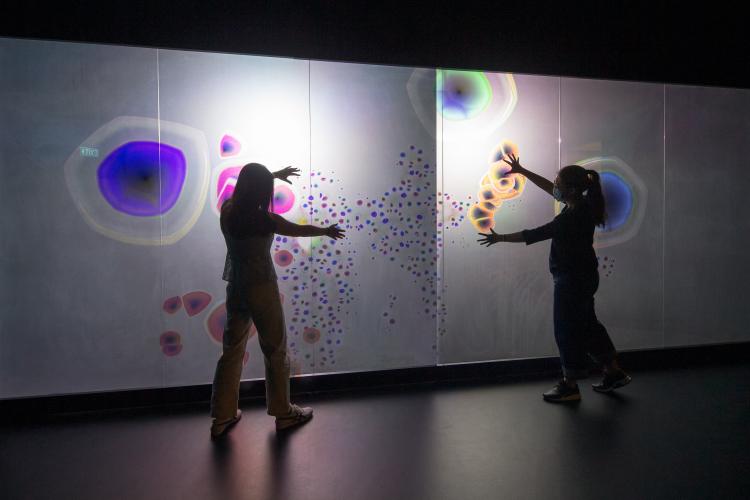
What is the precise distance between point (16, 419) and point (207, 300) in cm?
129

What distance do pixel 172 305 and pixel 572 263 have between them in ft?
8.63

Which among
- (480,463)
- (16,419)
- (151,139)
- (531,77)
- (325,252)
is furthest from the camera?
(531,77)

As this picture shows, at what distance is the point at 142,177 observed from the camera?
9.95ft

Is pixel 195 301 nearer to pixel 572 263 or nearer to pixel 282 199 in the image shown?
pixel 282 199

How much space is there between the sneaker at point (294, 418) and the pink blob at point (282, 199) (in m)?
1.33

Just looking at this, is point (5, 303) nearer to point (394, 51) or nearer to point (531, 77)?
point (394, 51)

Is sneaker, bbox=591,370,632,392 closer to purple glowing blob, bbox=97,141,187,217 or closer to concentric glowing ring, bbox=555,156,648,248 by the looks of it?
concentric glowing ring, bbox=555,156,648,248

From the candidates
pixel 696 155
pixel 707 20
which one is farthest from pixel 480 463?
pixel 707 20

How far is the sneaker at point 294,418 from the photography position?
8.60 feet

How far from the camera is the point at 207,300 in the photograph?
3137 mm

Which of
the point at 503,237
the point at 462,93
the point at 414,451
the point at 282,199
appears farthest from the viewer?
the point at 462,93

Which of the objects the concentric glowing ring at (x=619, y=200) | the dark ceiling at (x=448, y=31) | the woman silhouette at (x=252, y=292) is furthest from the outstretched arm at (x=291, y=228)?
the concentric glowing ring at (x=619, y=200)

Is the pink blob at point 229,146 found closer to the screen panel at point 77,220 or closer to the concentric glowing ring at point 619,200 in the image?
the screen panel at point 77,220

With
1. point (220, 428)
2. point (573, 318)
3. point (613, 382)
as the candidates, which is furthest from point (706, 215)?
point (220, 428)
